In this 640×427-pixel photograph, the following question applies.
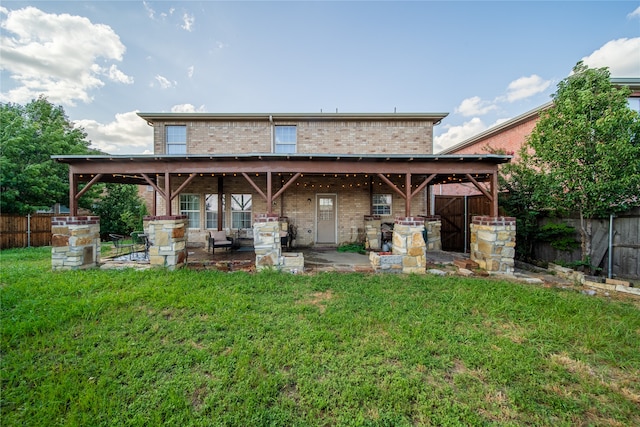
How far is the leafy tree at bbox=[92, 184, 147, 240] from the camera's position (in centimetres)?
1121

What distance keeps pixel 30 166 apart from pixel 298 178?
1102cm

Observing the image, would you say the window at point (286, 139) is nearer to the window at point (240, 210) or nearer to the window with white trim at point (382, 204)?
the window at point (240, 210)

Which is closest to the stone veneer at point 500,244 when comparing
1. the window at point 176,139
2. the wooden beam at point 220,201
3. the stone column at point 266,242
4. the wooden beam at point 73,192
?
the stone column at point 266,242

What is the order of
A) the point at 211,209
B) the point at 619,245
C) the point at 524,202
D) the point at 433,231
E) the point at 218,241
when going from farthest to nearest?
1. the point at 211,209
2. the point at 433,231
3. the point at 218,241
4. the point at 524,202
5. the point at 619,245

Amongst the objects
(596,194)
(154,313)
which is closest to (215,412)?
(154,313)

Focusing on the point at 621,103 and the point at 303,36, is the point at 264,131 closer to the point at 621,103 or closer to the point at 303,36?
the point at 303,36

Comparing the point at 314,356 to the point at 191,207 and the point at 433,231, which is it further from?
the point at 191,207

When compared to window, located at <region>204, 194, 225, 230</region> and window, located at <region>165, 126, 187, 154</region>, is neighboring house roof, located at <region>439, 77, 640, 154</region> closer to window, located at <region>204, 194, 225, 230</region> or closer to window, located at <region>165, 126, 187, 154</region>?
window, located at <region>204, 194, 225, 230</region>

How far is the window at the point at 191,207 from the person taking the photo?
954 centimetres

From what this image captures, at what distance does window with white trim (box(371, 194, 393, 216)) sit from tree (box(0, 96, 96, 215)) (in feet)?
45.2

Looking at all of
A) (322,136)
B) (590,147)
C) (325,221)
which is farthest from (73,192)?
(590,147)

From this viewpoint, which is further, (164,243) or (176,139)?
(176,139)

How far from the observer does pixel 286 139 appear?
9.62 metres

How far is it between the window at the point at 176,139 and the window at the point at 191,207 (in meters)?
1.94
